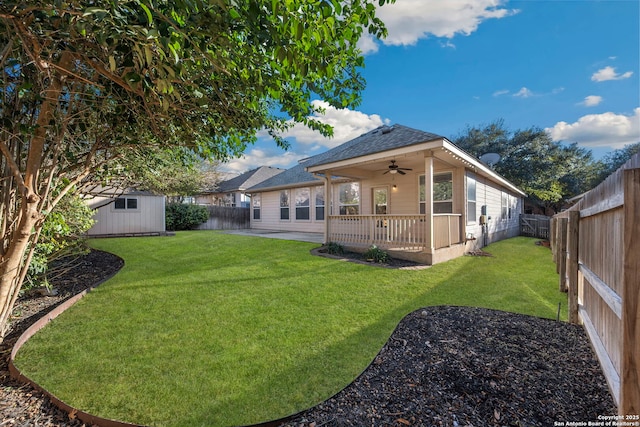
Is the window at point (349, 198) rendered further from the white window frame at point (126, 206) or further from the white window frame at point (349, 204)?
the white window frame at point (126, 206)

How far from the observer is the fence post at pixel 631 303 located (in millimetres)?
1296

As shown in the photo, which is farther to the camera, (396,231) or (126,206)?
(126,206)

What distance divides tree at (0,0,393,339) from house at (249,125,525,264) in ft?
14.8

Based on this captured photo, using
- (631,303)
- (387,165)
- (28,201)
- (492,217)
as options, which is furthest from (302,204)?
(631,303)

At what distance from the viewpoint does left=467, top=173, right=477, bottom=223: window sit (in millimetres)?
9188

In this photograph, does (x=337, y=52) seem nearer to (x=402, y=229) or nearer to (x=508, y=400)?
(x=508, y=400)

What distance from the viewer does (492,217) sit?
11.8 meters

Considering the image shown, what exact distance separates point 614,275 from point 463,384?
1397 mm

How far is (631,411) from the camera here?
1.33 m

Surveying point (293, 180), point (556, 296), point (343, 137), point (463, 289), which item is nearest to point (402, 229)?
point (463, 289)

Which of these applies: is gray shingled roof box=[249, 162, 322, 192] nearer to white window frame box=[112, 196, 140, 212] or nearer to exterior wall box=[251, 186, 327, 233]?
exterior wall box=[251, 186, 327, 233]

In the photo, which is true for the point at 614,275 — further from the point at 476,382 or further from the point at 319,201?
the point at 319,201

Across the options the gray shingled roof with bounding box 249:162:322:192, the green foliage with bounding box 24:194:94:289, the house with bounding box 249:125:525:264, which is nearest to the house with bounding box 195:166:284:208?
the gray shingled roof with bounding box 249:162:322:192

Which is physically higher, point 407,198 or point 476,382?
point 407,198
